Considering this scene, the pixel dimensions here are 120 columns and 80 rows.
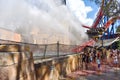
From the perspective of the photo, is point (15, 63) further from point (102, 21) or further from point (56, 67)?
point (102, 21)

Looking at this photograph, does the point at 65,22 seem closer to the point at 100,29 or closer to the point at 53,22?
the point at 53,22

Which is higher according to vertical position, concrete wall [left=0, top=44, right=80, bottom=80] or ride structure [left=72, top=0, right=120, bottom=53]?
ride structure [left=72, top=0, right=120, bottom=53]

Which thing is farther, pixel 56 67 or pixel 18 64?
pixel 56 67

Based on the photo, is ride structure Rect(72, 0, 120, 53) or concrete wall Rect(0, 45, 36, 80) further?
ride structure Rect(72, 0, 120, 53)

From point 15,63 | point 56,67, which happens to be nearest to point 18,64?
point 15,63

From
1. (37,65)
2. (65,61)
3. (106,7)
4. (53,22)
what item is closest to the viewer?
(37,65)

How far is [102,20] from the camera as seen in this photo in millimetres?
37688

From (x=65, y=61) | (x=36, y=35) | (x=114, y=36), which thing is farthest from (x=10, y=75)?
(x=36, y=35)

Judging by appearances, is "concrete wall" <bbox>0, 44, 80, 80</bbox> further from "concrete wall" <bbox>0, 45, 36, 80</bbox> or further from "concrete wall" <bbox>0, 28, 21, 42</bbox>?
"concrete wall" <bbox>0, 28, 21, 42</bbox>

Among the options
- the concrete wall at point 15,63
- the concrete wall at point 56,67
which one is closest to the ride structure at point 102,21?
the concrete wall at point 56,67

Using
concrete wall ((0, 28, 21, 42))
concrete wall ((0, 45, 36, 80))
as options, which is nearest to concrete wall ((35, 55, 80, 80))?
concrete wall ((0, 45, 36, 80))

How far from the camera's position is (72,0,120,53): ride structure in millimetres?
23703

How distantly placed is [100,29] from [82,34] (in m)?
3.81

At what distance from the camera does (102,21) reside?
125ft
